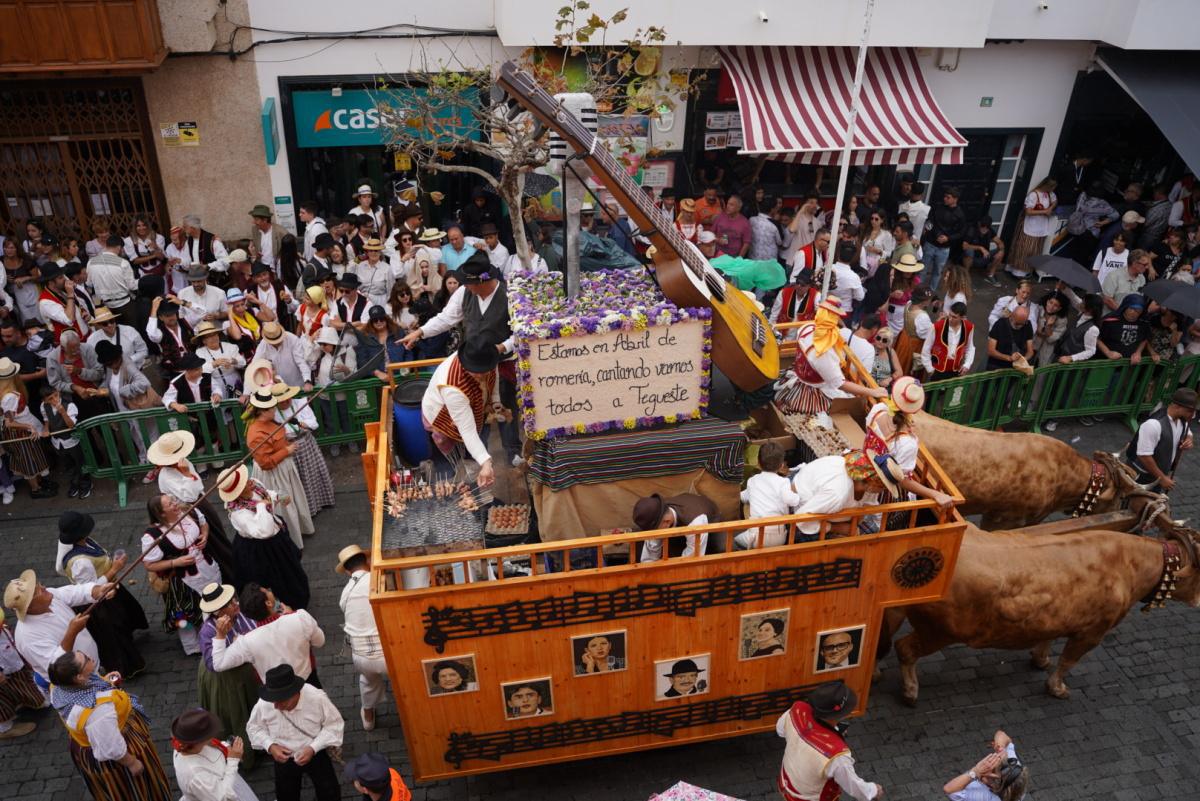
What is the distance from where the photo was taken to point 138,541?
954cm

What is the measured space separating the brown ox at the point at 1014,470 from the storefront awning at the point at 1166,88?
861 centimetres

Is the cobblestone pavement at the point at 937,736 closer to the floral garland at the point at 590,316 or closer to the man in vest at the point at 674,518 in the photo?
the man in vest at the point at 674,518

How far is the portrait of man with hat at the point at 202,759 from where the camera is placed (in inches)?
212

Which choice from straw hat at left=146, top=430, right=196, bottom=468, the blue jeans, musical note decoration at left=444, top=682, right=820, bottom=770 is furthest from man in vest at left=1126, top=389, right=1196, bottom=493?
straw hat at left=146, top=430, right=196, bottom=468

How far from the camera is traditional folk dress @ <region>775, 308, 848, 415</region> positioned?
7223mm

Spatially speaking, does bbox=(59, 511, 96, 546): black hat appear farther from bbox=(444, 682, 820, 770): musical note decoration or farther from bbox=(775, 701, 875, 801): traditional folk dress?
bbox=(775, 701, 875, 801): traditional folk dress

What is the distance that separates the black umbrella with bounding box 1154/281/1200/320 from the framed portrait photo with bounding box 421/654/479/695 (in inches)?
364

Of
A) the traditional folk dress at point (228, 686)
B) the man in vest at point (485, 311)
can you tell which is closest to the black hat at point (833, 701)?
the man in vest at point (485, 311)

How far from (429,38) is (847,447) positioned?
10.6 meters

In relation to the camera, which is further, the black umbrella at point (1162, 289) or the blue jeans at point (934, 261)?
the blue jeans at point (934, 261)

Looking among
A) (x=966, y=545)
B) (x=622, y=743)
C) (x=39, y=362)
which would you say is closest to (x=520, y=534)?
(x=622, y=743)

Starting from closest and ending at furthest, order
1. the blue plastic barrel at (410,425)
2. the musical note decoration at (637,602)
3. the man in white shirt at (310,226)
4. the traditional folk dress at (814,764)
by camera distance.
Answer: the traditional folk dress at (814,764), the musical note decoration at (637,602), the blue plastic barrel at (410,425), the man in white shirt at (310,226)

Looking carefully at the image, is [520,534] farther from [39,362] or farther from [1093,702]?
[39,362]

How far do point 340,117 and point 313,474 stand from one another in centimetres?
746
